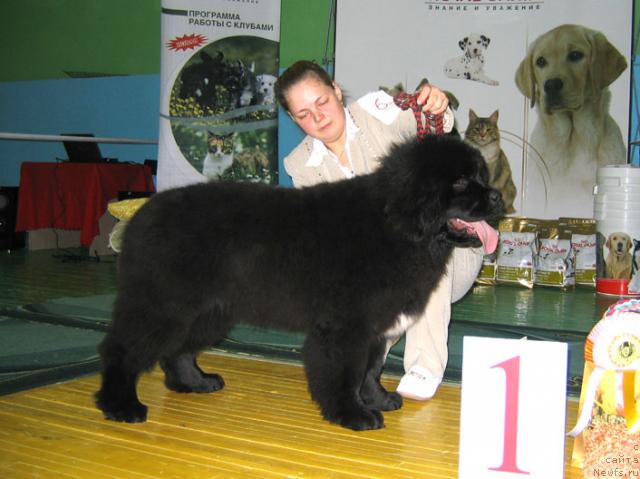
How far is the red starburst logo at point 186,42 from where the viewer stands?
22.2 feet

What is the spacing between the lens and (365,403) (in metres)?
2.72

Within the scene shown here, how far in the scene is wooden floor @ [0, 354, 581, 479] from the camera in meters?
2.07

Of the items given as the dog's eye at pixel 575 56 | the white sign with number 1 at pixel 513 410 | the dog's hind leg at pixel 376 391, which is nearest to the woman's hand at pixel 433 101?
the dog's hind leg at pixel 376 391

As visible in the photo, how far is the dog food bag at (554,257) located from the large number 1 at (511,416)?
509 centimetres

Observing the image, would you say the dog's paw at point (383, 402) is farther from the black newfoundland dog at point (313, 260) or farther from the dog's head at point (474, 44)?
the dog's head at point (474, 44)

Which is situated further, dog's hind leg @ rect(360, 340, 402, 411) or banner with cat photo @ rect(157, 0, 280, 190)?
banner with cat photo @ rect(157, 0, 280, 190)

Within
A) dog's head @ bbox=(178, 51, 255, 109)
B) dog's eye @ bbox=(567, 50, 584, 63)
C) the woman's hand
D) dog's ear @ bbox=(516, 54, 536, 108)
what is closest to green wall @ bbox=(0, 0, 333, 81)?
dog's head @ bbox=(178, 51, 255, 109)

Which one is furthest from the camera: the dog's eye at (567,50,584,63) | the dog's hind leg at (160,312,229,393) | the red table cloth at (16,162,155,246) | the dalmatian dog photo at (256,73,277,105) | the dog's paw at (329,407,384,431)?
the red table cloth at (16,162,155,246)

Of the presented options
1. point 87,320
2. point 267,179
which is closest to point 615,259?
point 267,179

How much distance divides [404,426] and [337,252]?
2.38ft

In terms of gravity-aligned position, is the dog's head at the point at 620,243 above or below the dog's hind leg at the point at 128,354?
above

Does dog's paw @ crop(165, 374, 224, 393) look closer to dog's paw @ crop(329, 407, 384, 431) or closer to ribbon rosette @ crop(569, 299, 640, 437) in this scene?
dog's paw @ crop(329, 407, 384, 431)

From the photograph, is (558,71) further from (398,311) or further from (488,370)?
(488,370)

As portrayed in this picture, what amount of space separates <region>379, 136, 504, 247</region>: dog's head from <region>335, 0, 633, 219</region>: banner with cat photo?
4443mm
